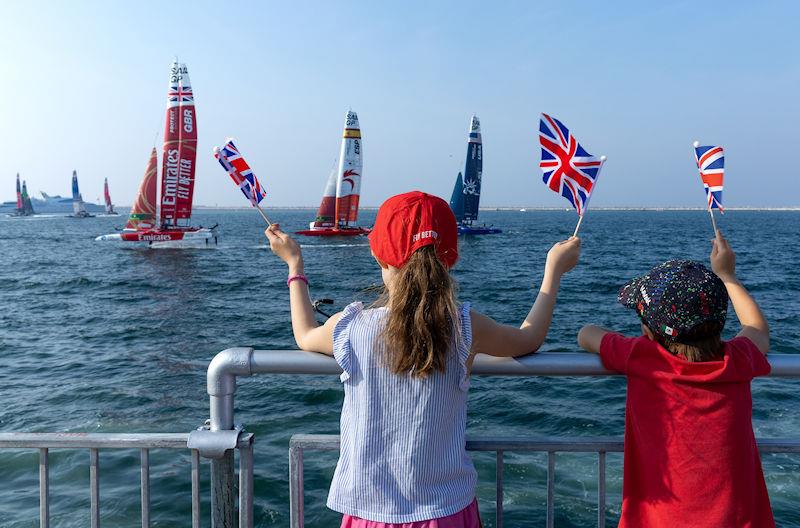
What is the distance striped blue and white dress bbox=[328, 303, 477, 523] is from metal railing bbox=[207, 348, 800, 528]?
22cm

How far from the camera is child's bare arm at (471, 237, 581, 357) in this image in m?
1.97

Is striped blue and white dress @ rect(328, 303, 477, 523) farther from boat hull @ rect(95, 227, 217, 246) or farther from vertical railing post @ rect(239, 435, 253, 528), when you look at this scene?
boat hull @ rect(95, 227, 217, 246)

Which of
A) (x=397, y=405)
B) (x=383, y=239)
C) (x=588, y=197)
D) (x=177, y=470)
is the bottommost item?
(x=177, y=470)

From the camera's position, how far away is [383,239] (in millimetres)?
1889

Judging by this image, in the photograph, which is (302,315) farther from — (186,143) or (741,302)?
(186,143)

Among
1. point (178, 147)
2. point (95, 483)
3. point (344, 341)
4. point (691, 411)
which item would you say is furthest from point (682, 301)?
point (178, 147)

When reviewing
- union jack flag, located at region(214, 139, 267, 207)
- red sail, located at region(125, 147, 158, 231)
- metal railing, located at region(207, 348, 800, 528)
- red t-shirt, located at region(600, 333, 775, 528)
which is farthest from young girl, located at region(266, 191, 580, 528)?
red sail, located at region(125, 147, 158, 231)

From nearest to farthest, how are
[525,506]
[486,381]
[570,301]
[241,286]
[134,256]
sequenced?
[525,506], [486,381], [570,301], [241,286], [134,256]

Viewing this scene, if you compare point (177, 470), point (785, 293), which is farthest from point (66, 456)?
point (785, 293)

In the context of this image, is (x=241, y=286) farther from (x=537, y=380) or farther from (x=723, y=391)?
(x=723, y=391)

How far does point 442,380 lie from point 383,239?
46cm

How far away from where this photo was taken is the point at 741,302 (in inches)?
90.4

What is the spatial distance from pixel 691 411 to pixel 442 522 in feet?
2.82

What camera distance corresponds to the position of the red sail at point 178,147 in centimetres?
4631
